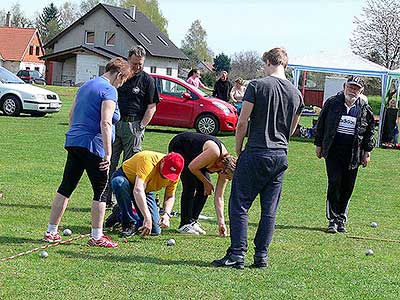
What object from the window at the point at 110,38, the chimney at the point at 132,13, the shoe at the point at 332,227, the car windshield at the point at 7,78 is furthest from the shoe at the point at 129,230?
the chimney at the point at 132,13

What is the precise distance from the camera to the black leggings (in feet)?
28.1

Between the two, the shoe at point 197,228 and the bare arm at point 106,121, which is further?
the shoe at point 197,228

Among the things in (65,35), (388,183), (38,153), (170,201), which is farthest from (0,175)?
(65,35)

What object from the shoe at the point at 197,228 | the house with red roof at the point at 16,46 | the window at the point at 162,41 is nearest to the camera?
the shoe at the point at 197,228

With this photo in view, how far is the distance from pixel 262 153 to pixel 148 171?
142 centimetres

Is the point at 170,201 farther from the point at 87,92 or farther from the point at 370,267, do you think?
the point at 370,267

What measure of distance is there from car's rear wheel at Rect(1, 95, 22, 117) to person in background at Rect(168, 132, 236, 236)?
1785cm

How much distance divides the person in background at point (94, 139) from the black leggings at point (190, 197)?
1.23 metres

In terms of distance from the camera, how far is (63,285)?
20.0 feet

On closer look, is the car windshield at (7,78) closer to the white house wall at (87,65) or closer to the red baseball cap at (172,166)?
the red baseball cap at (172,166)

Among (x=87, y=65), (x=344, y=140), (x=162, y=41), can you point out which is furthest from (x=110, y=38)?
(x=344, y=140)

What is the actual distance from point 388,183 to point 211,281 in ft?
30.4

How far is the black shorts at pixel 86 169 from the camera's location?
24.6 feet

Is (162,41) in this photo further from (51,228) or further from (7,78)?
(51,228)
